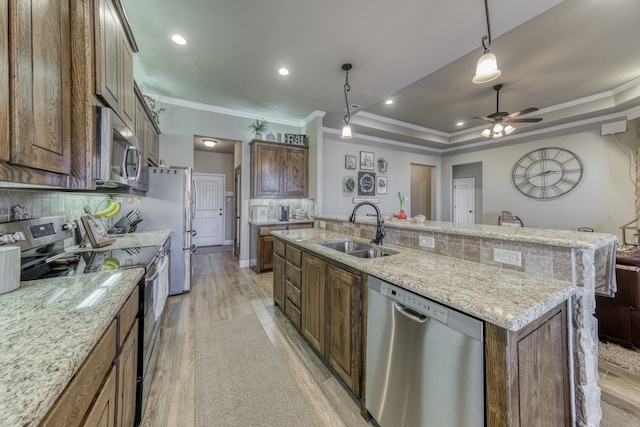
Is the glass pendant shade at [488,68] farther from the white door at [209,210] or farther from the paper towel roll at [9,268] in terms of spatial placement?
the white door at [209,210]

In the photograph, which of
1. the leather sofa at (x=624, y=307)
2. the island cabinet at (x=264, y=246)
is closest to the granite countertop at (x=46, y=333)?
the island cabinet at (x=264, y=246)

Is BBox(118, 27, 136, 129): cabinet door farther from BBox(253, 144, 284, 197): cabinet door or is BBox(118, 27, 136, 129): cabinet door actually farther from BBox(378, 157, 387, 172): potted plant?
BBox(378, 157, 387, 172): potted plant

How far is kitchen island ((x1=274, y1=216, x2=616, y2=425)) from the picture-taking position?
2.78 feet

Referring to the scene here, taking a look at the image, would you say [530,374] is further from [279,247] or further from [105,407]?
[279,247]

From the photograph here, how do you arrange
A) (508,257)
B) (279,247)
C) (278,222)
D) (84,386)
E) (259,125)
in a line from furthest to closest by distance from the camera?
(259,125) → (278,222) → (279,247) → (508,257) → (84,386)

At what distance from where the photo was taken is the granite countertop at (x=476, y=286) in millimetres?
885

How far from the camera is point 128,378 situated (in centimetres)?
117

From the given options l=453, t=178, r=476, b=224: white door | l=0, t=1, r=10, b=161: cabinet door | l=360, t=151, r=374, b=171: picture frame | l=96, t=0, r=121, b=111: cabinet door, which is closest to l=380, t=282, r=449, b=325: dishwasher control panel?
l=0, t=1, r=10, b=161: cabinet door

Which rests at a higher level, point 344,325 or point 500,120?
point 500,120

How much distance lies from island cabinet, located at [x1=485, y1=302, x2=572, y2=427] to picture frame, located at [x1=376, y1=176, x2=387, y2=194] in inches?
197

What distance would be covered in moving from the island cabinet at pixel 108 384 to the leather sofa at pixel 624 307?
3.51 metres

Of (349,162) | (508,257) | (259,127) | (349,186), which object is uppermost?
(259,127)

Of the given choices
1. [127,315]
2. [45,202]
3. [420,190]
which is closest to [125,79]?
[45,202]

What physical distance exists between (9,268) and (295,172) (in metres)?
3.98
